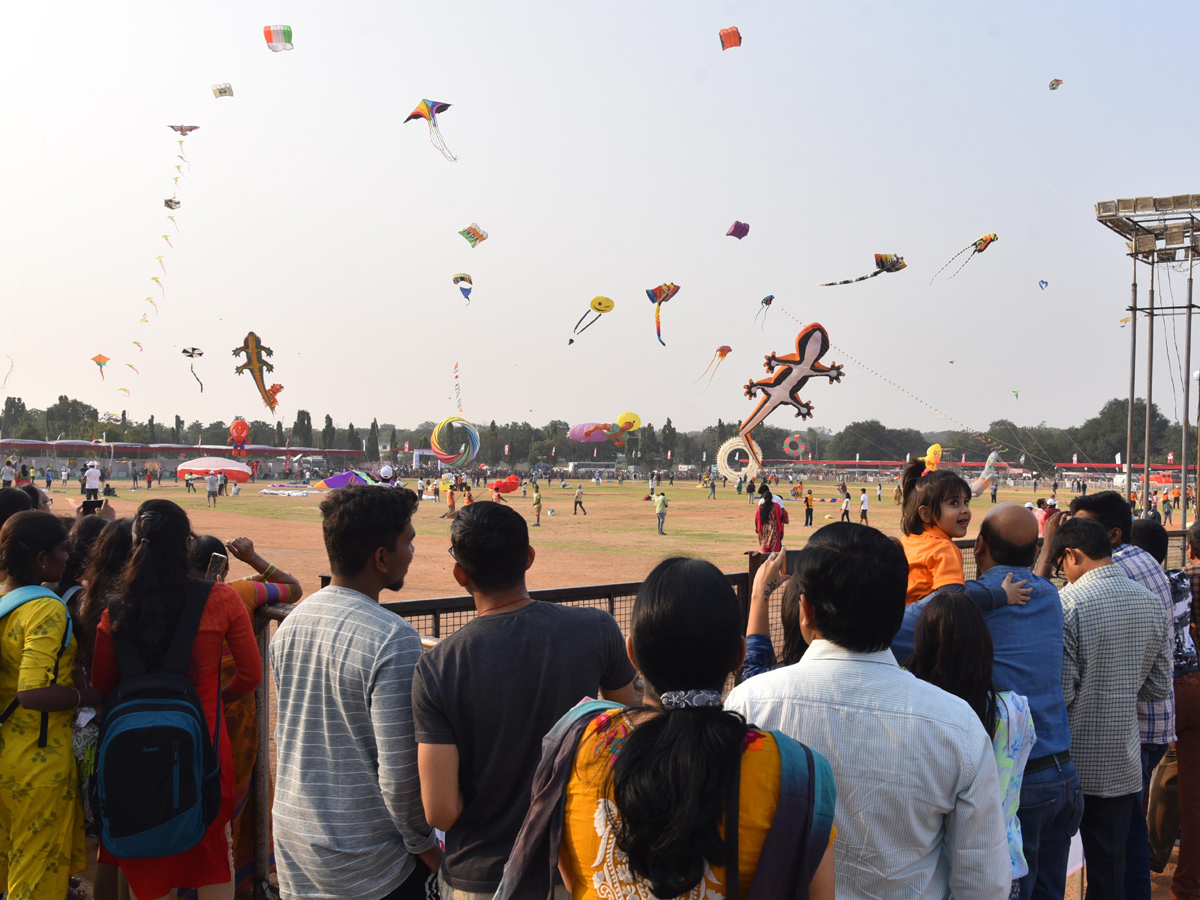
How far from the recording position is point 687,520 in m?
38.0

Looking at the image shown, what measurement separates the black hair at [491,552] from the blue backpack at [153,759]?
118 cm

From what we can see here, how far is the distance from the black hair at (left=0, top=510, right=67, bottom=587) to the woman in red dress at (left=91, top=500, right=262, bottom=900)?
0.55m

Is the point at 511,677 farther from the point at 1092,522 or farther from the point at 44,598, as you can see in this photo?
the point at 1092,522

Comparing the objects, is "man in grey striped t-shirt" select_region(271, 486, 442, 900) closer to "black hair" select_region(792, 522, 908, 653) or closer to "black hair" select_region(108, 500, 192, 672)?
"black hair" select_region(108, 500, 192, 672)

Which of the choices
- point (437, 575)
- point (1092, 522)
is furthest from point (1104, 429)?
point (1092, 522)

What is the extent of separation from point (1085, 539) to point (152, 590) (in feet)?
11.9

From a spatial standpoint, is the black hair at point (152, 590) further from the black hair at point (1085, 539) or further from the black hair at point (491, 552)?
the black hair at point (1085, 539)

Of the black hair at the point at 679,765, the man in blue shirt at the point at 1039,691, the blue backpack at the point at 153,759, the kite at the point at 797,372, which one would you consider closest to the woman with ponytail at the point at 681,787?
the black hair at the point at 679,765

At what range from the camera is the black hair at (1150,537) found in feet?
14.0

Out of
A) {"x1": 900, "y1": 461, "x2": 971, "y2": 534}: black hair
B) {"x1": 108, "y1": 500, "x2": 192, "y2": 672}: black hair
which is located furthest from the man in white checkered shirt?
{"x1": 108, "y1": 500, "x2": 192, "y2": 672}: black hair

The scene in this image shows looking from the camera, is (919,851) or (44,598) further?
(44,598)

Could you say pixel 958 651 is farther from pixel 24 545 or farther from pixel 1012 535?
pixel 24 545

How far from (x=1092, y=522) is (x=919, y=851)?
2.24 meters

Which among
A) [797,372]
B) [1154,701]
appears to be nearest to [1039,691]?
[1154,701]
